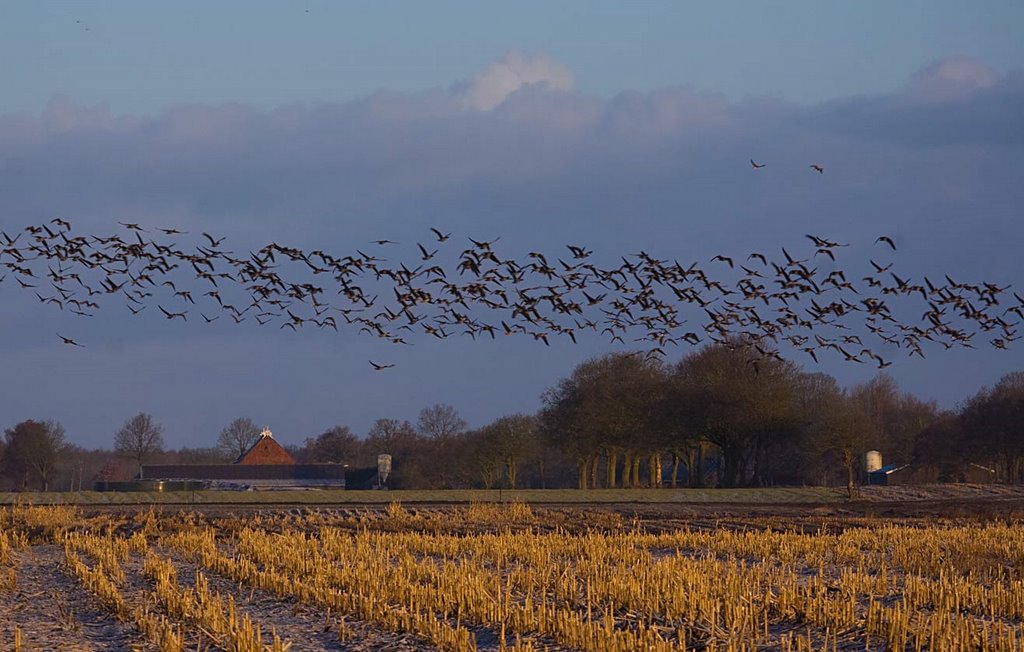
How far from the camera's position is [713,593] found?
59.9 ft

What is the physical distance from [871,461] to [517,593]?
→ 82.8 meters

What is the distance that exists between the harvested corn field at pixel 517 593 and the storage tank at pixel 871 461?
65765 mm

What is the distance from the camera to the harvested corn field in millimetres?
14961

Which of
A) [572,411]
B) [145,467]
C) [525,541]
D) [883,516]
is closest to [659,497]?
[883,516]

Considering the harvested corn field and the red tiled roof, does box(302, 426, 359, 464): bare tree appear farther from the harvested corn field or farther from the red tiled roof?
the harvested corn field

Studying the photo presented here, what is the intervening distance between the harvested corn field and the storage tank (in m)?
65.8

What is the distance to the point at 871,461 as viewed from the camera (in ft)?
319

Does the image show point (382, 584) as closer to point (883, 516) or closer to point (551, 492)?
point (883, 516)

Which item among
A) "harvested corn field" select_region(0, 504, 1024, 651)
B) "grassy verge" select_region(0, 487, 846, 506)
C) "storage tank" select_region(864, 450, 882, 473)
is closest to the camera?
"harvested corn field" select_region(0, 504, 1024, 651)

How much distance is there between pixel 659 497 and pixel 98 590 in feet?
153

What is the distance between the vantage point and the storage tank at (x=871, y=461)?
3814 inches

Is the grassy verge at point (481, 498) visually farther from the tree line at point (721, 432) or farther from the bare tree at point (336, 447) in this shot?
the bare tree at point (336, 447)

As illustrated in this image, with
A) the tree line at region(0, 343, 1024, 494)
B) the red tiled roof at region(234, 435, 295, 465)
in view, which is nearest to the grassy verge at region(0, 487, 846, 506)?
the tree line at region(0, 343, 1024, 494)

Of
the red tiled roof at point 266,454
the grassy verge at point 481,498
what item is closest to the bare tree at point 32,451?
the red tiled roof at point 266,454
